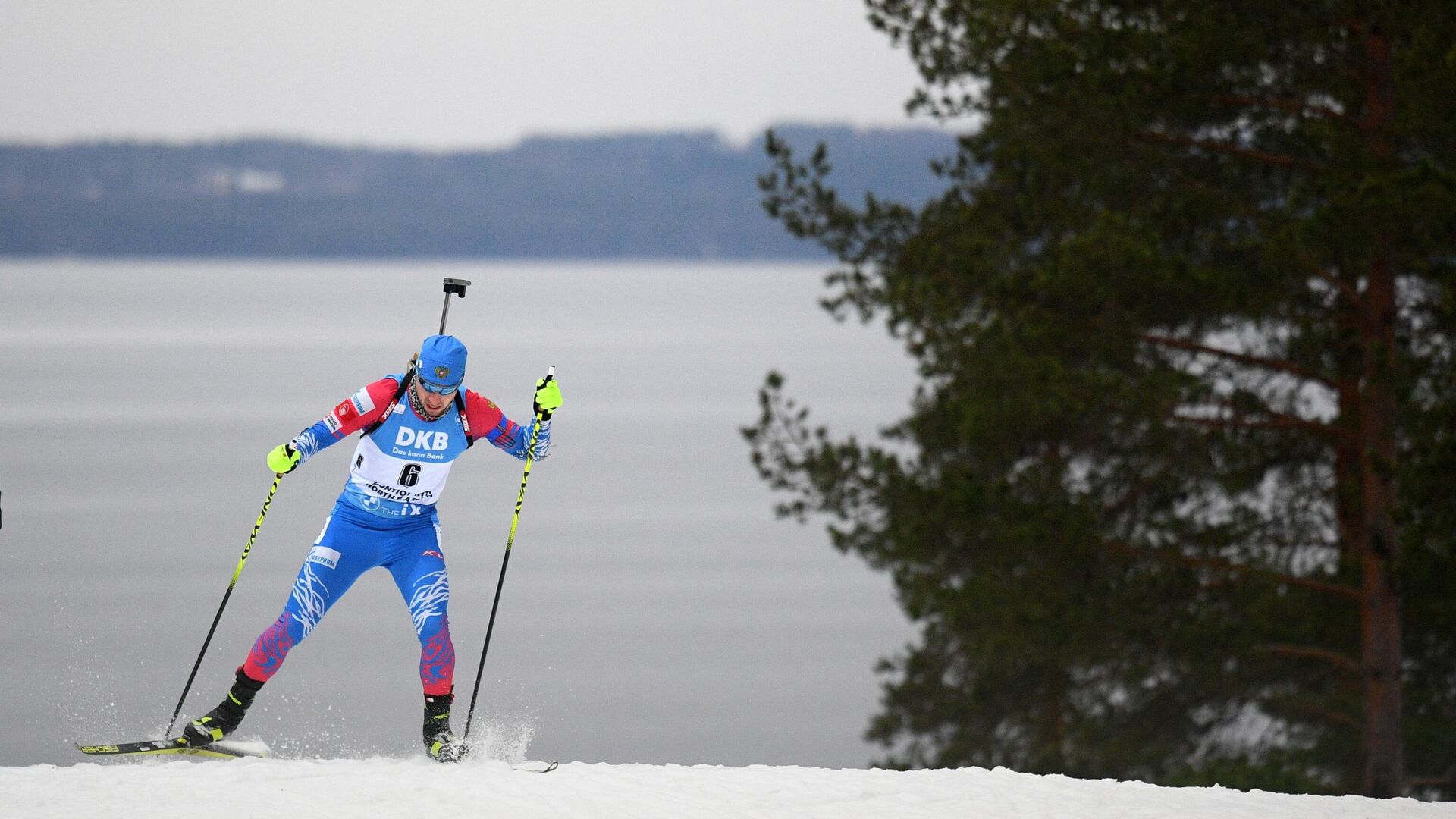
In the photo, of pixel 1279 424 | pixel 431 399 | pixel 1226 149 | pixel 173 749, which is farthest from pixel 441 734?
pixel 1226 149

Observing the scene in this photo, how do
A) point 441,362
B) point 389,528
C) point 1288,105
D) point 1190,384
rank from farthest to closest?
point 1288,105 → point 1190,384 → point 389,528 → point 441,362

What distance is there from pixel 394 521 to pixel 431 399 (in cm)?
68

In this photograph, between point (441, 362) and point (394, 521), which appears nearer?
point (441, 362)

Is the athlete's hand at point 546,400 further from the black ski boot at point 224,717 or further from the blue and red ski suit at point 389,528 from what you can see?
the black ski boot at point 224,717

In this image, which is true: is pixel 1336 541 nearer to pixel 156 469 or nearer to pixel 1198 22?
pixel 1198 22

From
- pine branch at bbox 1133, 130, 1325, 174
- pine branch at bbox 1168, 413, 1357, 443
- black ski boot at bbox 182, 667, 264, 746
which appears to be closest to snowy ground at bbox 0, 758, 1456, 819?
black ski boot at bbox 182, 667, 264, 746

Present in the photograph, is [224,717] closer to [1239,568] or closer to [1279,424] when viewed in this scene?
[1239,568]

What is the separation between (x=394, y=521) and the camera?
25.6 feet

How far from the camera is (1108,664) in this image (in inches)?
570

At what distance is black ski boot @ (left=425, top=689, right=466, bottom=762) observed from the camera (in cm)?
780

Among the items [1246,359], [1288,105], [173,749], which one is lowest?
[173,749]

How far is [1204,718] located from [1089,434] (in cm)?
367

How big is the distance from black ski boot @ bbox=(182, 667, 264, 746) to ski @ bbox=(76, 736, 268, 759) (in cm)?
4

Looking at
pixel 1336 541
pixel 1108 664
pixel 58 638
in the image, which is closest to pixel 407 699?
pixel 58 638
